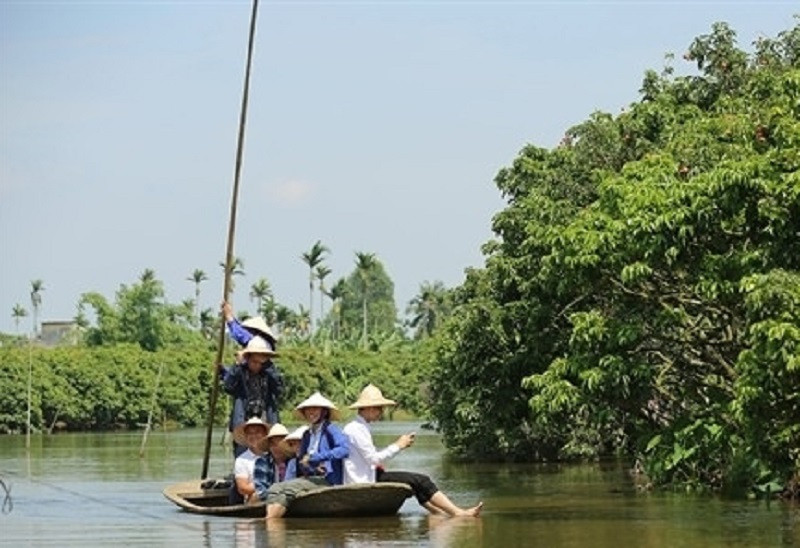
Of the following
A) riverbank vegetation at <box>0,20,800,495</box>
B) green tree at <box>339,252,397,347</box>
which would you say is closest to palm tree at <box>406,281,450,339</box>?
green tree at <box>339,252,397,347</box>

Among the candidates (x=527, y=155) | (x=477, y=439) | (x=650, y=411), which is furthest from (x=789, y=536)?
(x=477, y=439)

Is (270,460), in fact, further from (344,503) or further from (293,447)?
(344,503)

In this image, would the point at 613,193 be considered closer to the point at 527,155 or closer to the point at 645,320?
the point at 645,320

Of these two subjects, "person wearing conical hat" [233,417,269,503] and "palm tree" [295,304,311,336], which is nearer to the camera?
"person wearing conical hat" [233,417,269,503]

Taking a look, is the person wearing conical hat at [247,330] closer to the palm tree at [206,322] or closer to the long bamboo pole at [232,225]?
Result: the long bamboo pole at [232,225]

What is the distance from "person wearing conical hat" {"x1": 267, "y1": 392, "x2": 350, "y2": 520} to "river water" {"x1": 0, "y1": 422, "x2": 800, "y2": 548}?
0.81ft

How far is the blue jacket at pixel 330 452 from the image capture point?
575 inches

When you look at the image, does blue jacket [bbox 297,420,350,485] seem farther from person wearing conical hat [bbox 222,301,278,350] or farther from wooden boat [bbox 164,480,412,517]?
person wearing conical hat [bbox 222,301,278,350]

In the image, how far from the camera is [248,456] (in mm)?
15984

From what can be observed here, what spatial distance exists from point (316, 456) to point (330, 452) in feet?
0.47

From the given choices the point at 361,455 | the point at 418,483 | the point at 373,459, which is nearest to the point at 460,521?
the point at 418,483

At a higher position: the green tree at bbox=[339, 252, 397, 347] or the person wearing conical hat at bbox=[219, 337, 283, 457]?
the green tree at bbox=[339, 252, 397, 347]

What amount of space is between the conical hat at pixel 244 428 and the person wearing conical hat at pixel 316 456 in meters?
0.71

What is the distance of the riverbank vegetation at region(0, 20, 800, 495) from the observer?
54.6 ft
